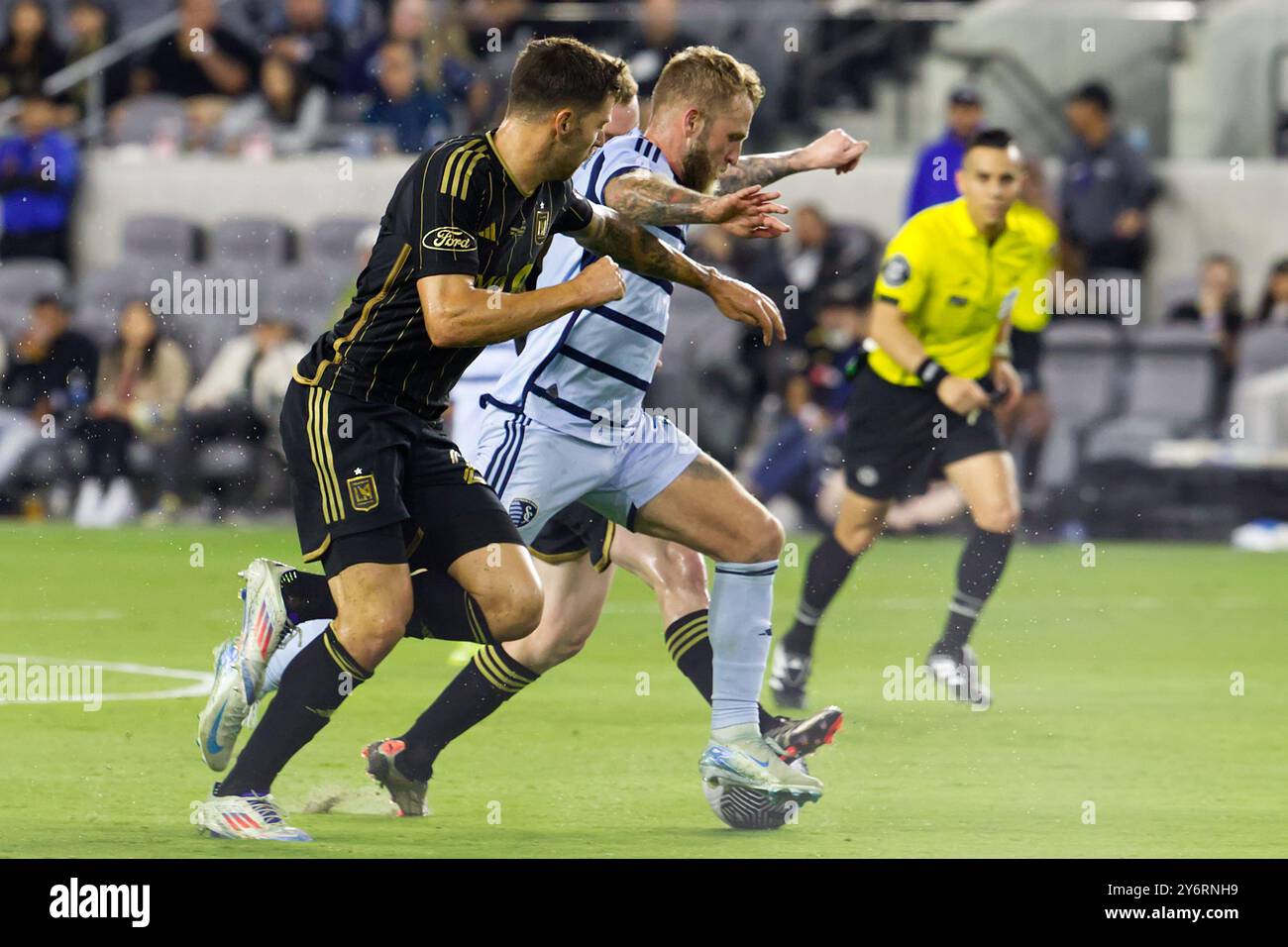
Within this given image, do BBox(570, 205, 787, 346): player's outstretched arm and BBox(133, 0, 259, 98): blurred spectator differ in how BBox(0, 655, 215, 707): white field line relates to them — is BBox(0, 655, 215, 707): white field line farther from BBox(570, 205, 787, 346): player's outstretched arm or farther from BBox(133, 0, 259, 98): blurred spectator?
BBox(133, 0, 259, 98): blurred spectator

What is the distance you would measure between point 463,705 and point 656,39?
12.0 meters

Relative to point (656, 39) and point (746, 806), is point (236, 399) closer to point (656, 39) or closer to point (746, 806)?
point (656, 39)

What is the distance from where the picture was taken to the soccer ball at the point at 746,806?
6.83 meters

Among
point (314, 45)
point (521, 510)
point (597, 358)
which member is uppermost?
point (314, 45)

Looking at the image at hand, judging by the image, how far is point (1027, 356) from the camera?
16469 millimetres

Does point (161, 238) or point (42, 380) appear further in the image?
point (161, 238)

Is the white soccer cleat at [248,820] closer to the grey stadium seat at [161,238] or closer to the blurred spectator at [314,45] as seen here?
the grey stadium seat at [161,238]

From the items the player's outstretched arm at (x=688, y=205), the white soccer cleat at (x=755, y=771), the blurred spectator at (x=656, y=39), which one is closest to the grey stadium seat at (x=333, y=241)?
the blurred spectator at (x=656, y=39)

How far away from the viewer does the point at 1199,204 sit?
19.6 metres

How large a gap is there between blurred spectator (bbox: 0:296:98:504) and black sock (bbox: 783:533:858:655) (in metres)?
8.98

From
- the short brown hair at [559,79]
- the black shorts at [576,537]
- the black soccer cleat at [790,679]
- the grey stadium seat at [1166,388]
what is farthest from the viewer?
the grey stadium seat at [1166,388]

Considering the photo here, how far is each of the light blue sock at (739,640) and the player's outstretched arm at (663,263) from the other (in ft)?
2.50

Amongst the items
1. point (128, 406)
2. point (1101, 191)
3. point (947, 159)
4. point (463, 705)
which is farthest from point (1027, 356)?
point (463, 705)
